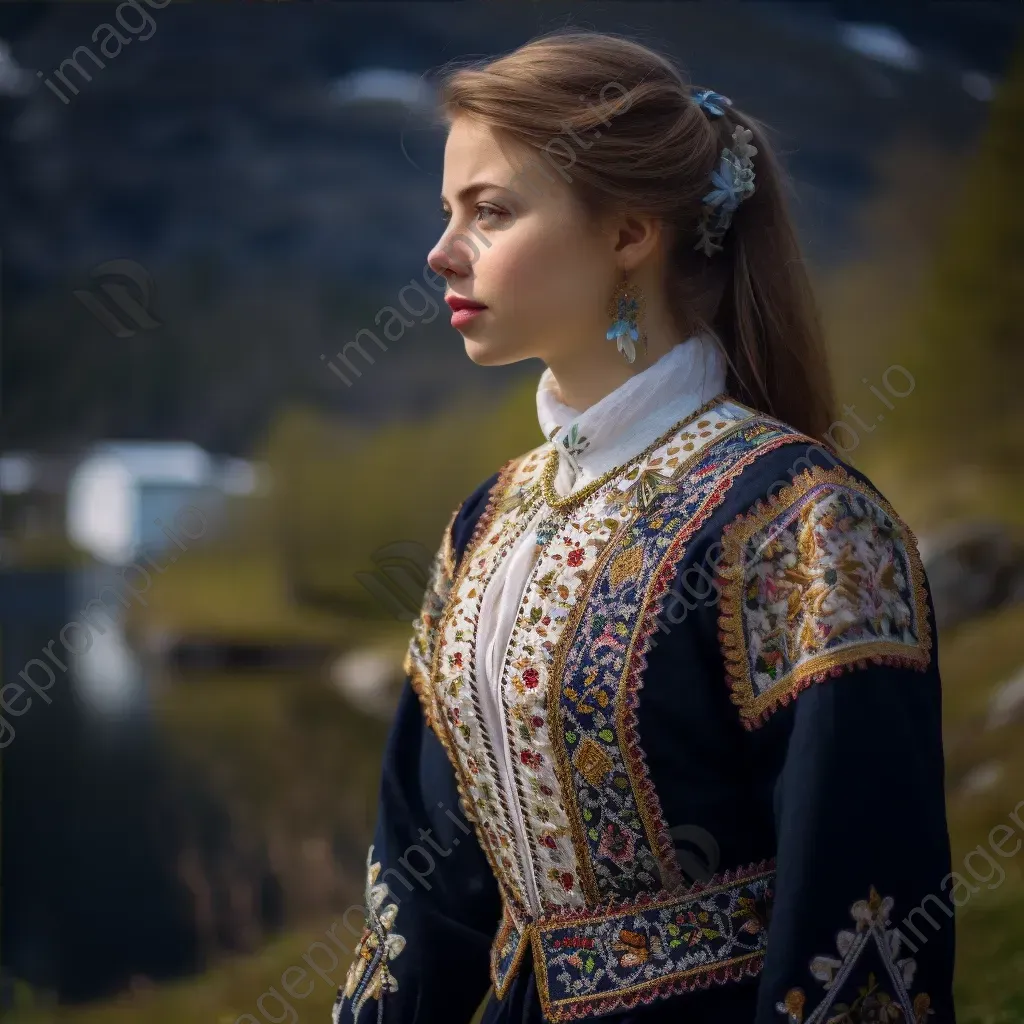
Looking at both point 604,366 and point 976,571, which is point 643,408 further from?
point 976,571

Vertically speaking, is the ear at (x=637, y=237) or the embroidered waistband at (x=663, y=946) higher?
→ the ear at (x=637, y=237)

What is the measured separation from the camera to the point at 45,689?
588cm

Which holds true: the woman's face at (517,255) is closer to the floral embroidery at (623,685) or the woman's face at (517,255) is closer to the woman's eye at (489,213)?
the woman's eye at (489,213)

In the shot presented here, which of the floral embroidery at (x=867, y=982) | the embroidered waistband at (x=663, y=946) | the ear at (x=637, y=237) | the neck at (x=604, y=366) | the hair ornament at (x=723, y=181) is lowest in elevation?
the embroidered waistband at (x=663, y=946)

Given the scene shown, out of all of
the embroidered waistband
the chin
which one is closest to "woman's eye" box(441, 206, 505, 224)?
the chin

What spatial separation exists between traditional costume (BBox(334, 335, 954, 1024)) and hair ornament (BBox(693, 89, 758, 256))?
0.10 meters

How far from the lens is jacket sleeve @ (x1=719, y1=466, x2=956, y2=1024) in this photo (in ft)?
2.90

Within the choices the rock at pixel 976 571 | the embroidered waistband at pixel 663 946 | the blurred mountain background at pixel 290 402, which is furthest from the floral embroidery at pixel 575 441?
the rock at pixel 976 571

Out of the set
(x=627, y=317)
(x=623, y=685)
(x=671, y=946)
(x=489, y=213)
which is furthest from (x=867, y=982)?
(x=489, y=213)

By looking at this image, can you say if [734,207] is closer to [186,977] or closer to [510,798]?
[510,798]

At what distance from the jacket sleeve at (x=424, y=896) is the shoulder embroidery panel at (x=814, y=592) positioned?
367 millimetres

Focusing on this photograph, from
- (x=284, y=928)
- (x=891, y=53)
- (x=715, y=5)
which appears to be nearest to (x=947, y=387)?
(x=891, y=53)

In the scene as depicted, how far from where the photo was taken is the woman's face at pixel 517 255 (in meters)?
1.06

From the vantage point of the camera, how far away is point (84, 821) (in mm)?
5418
